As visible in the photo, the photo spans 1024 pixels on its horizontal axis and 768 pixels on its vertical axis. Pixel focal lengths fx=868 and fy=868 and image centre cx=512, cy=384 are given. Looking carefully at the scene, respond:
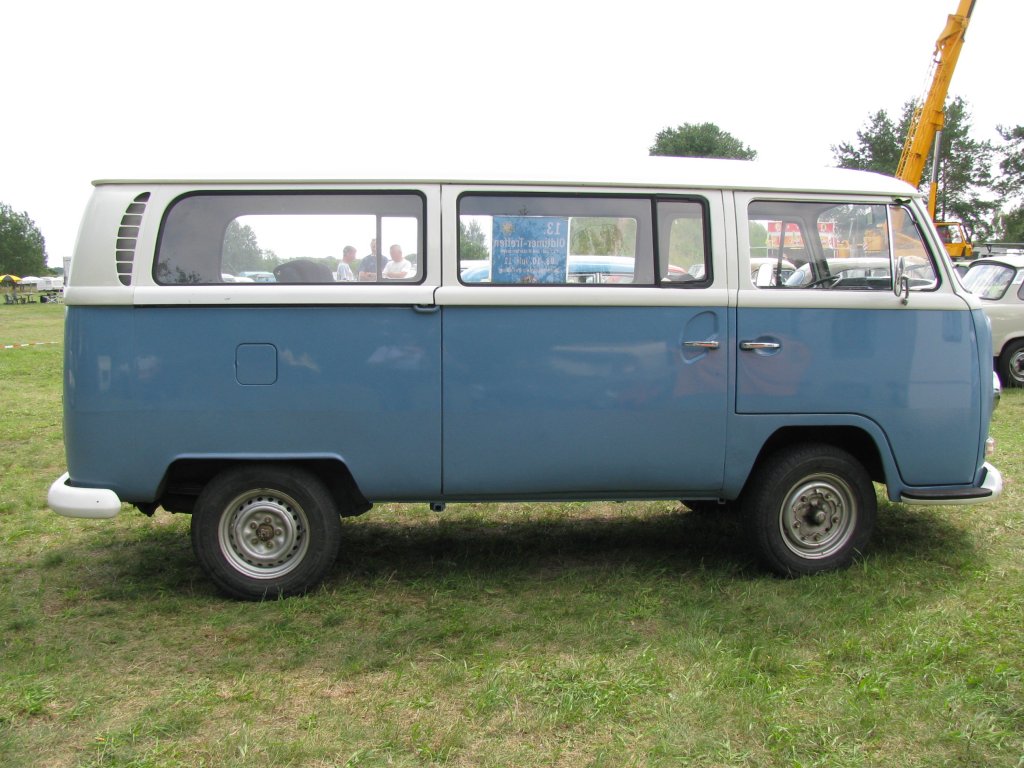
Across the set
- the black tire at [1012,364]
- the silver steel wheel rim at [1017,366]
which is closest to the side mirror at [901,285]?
the black tire at [1012,364]

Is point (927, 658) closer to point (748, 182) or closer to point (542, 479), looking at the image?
point (542, 479)

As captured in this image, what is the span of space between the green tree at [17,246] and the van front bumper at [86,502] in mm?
106008

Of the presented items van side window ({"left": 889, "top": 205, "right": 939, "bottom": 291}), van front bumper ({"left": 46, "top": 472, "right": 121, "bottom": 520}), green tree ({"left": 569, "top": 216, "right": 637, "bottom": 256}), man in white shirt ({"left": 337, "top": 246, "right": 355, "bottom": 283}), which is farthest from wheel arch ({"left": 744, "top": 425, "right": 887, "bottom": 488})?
van front bumper ({"left": 46, "top": 472, "right": 121, "bottom": 520})

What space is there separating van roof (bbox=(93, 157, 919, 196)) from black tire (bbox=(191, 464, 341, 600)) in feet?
5.12

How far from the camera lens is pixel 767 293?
15.7 feet

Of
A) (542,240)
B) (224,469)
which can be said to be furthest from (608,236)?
(224,469)

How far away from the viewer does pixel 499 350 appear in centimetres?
466

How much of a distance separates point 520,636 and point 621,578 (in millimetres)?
989

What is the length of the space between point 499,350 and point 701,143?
63.4m

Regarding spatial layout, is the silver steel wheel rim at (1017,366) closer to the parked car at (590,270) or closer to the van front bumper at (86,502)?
the parked car at (590,270)

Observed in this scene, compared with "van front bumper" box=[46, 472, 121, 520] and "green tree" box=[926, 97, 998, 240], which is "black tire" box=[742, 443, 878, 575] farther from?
"green tree" box=[926, 97, 998, 240]

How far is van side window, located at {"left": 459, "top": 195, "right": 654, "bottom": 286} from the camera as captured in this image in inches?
184

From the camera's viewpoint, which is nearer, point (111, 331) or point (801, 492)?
point (111, 331)

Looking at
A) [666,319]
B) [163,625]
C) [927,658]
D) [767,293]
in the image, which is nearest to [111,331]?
[163,625]
